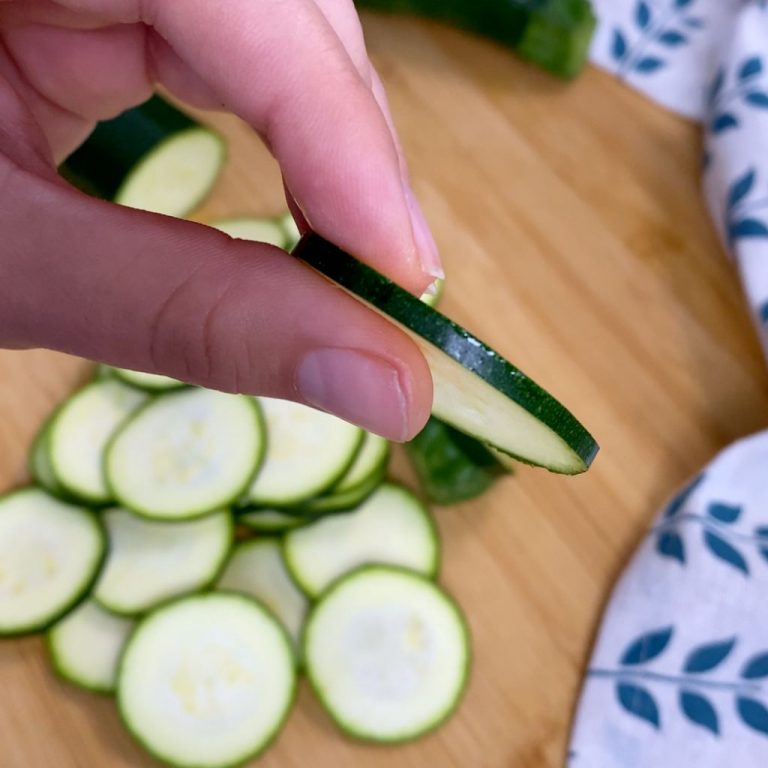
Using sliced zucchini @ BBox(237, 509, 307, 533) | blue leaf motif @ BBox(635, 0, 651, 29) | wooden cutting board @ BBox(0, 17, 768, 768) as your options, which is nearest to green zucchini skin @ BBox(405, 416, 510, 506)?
wooden cutting board @ BBox(0, 17, 768, 768)

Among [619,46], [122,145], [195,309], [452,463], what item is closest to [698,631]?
[452,463]

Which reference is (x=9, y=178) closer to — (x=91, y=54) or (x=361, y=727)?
(x=91, y=54)

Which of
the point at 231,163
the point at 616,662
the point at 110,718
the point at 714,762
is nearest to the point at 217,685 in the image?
the point at 110,718

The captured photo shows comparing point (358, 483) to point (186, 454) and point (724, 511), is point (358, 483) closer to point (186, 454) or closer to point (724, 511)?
point (186, 454)

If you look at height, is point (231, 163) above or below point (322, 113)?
below

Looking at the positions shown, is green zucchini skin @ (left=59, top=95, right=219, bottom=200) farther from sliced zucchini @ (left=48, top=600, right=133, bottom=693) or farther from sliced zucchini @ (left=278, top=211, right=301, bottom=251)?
sliced zucchini @ (left=48, top=600, right=133, bottom=693)

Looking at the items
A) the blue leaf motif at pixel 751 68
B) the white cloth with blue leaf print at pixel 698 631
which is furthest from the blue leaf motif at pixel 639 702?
the blue leaf motif at pixel 751 68
